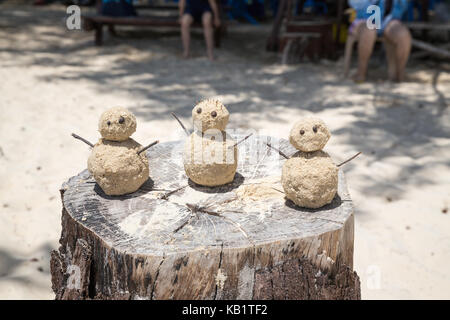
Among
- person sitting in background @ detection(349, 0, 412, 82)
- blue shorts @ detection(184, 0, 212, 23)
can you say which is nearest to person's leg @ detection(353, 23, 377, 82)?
person sitting in background @ detection(349, 0, 412, 82)

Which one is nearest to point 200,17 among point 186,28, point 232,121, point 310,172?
point 186,28

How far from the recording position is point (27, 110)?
189 inches

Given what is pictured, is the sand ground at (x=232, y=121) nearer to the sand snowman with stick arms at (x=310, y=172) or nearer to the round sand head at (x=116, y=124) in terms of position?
the sand snowman with stick arms at (x=310, y=172)

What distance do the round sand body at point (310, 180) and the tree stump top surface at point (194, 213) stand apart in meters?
0.05

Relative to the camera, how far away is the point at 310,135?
6.19 feet

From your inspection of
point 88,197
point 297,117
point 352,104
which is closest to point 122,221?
point 88,197

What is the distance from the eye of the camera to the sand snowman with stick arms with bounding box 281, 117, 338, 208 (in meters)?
1.88

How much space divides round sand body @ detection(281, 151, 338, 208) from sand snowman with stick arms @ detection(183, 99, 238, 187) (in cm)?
29

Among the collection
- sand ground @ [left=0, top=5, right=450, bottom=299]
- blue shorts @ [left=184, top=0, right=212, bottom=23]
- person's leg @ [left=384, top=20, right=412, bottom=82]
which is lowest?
sand ground @ [left=0, top=5, right=450, bottom=299]

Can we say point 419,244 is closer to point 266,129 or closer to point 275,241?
point 275,241

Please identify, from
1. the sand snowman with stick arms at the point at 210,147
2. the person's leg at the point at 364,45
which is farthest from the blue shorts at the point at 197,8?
the sand snowman with stick arms at the point at 210,147

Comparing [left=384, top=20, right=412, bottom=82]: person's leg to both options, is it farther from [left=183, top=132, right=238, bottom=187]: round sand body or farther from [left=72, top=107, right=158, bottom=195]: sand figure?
[left=72, top=107, right=158, bottom=195]: sand figure

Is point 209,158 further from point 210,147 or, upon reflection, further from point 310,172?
point 310,172
